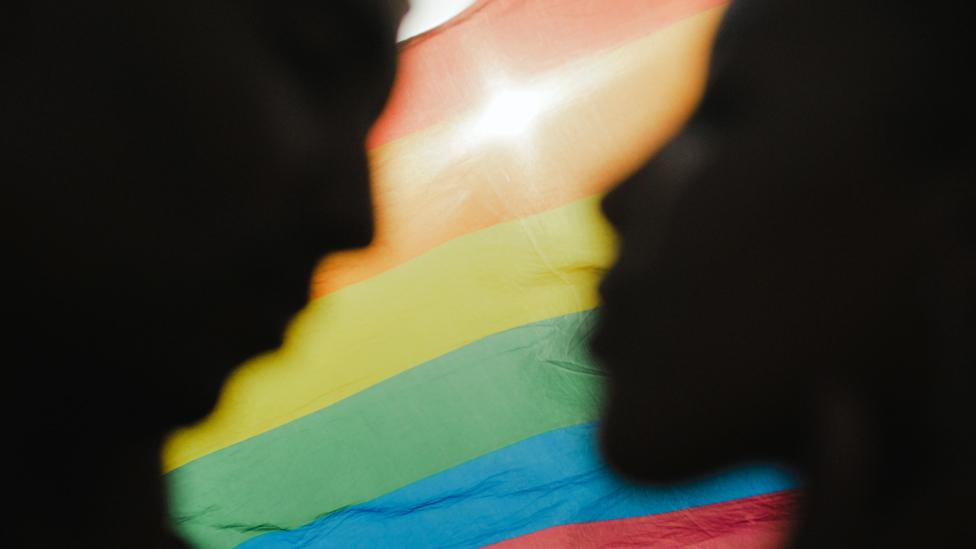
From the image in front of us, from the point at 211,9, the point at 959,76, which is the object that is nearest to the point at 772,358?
the point at 959,76

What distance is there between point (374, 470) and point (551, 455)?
252mm

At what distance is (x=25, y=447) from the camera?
960 millimetres

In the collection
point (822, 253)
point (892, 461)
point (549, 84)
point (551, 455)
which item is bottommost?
point (892, 461)

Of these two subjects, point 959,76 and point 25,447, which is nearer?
point 959,76

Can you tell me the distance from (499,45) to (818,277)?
1.76 feet

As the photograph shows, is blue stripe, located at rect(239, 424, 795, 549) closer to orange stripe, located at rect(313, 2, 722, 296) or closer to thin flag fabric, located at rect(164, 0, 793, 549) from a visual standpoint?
thin flag fabric, located at rect(164, 0, 793, 549)

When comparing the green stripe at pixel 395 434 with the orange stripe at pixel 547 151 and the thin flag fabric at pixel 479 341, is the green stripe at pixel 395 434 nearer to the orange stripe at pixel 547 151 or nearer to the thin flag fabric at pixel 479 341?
the thin flag fabric at pixel 479 341

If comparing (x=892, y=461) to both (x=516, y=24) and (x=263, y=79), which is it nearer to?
(x=516, y=24)

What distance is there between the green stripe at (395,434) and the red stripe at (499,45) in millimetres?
340

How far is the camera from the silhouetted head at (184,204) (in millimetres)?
945

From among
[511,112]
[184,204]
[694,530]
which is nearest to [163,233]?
[184,204]

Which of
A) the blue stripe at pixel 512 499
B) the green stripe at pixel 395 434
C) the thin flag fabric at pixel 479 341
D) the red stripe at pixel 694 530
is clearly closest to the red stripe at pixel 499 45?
the thin flag fabric at pixel 479 341

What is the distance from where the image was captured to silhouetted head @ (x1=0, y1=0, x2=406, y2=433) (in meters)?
0.94

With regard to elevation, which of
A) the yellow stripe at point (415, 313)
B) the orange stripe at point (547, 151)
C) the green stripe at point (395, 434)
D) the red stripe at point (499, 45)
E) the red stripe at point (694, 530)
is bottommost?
the red stripe at point (694, 530)
